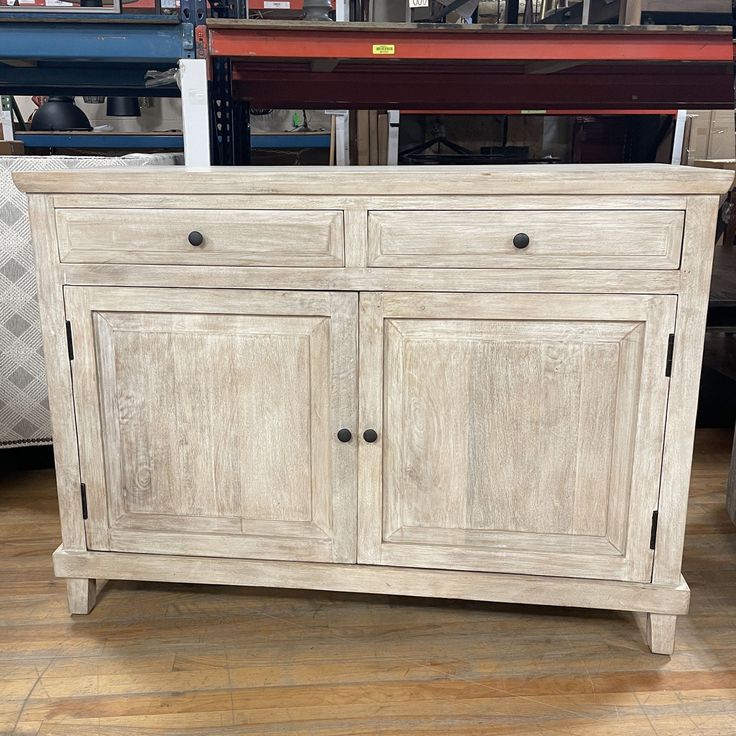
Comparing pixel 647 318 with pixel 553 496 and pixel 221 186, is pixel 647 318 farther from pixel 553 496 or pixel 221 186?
pixel 221 186

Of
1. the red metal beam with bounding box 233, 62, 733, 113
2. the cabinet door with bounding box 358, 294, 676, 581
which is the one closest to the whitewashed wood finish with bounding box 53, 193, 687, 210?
the cabinet door with bounding box 358, 294, 676, 581

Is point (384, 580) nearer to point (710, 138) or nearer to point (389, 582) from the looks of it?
point (389, 582)

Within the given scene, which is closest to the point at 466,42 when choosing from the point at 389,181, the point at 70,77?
the point at 389,181

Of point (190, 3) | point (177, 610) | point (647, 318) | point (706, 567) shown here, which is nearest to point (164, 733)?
point (177, 610)

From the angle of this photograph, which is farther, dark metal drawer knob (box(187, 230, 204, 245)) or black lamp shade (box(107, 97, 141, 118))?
black lamp shade (box(107, 97, 141, 118))

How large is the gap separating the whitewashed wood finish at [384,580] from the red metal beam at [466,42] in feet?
3.50

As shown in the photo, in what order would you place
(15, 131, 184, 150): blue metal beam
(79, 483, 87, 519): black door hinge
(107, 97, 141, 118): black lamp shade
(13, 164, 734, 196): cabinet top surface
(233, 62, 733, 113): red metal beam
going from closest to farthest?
(13, 164, 734, 196): cabinet top surface
(79, 483, 87, 519): black door hinge
(233, 62, 733, 113): red metal beam
(15, 131, 184, 150): blue metal beam
(107, 97, 141, 118): black lamp shade

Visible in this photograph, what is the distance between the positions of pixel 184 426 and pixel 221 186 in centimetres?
41

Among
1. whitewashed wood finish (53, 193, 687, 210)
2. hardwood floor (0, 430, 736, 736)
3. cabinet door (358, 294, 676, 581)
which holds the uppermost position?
whitewashed wood finish (53, 193, 687, 210)

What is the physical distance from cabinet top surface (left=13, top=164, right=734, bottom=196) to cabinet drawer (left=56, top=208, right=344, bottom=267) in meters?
0.04

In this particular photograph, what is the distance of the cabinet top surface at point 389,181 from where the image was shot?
1.08 metres

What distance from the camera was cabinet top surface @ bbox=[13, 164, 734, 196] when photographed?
3.54ft

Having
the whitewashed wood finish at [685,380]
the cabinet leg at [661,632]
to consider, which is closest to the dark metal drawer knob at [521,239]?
the whitewashed wood finish at [685,380]

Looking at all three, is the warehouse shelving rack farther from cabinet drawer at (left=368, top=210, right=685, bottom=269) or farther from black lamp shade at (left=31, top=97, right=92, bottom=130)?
black lamp shade at (left=31, top=97, right=92, bottom=130)
